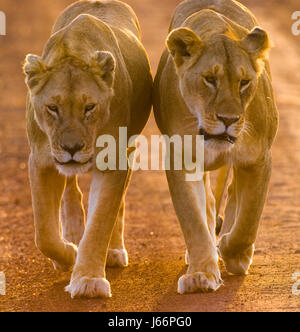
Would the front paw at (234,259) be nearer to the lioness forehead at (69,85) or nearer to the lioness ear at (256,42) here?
the lioness ear at (256,42)

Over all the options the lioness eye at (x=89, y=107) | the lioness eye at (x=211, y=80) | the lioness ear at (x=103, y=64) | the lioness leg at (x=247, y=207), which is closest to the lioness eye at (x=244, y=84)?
the lioness eye at (x=211, y=80)

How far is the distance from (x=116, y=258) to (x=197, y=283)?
120 cm

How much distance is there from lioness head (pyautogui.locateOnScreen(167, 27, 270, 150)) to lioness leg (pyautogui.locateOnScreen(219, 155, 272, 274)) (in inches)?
17.0

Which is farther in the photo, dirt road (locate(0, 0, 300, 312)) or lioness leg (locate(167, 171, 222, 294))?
lioness leg (locate(167, 171, 222, 294))

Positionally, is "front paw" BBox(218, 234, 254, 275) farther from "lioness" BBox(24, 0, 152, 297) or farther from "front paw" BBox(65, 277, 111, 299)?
"front paw" BBox(65, 277, 111, 299)

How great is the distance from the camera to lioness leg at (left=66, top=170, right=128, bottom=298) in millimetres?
6453

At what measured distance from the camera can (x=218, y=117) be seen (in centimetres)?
625

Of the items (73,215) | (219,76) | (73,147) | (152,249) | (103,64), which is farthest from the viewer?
(152,249)

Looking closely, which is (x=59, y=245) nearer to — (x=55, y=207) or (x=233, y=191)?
(x=55, y=207)

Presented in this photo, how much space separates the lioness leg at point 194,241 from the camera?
649 cm

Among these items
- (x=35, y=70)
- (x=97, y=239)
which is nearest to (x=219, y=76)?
(x=35, y=70)

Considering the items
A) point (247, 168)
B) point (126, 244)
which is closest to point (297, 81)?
point (126, 244)

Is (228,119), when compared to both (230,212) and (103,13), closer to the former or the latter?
(230,212)

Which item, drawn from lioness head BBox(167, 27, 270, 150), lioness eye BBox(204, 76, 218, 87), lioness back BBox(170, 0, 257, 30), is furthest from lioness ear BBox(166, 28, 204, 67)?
→ lioness back BBox(170, 0, 257, 30)
